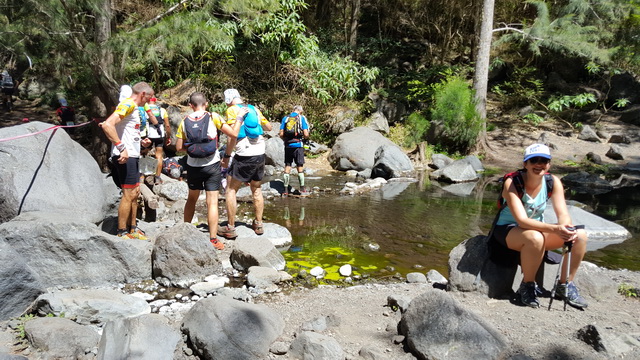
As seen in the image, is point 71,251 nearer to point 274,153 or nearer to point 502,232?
point 502,232

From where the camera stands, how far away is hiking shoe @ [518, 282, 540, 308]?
13.5 ft

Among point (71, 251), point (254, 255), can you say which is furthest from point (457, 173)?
point (71, 251)

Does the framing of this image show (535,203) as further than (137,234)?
No

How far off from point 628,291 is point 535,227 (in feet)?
4.99

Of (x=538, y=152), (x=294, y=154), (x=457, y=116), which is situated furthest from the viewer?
(x=457, y=116)

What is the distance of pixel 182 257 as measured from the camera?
5.11 meters

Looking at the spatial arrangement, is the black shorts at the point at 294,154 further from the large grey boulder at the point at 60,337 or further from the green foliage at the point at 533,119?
the green foliage at the point at 533,119

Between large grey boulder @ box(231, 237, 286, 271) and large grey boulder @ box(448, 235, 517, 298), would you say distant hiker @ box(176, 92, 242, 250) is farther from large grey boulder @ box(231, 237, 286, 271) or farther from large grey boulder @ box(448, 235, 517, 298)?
large grey boulder @ box(448, 235, 517, 298)

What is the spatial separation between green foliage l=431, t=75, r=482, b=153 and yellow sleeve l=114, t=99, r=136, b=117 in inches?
455

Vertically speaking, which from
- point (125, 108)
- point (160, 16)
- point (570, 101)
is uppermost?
point (160, 16)

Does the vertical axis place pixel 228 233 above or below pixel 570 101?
below

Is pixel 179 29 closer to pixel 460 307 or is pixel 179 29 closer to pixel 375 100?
pixel 460 307

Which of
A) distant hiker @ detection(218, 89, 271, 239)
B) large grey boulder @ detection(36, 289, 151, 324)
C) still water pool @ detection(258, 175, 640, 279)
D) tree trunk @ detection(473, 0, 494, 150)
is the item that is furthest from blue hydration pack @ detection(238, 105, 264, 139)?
tree trunk @ detection(473, 0, 494, 150)

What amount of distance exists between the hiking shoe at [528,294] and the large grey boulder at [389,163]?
8196 mm
